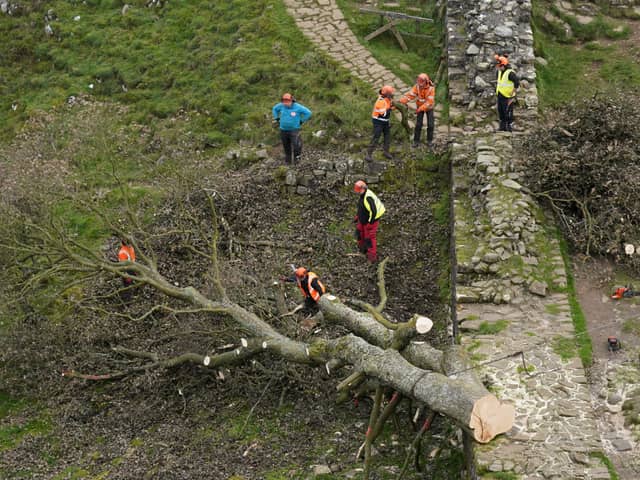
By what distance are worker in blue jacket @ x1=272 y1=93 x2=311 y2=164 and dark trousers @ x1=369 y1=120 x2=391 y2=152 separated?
3.99 ft

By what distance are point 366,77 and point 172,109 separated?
4.22 metres

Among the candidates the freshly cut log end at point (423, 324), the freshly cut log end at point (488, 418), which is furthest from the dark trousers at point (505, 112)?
the freshly cut log end at point (488, 418)

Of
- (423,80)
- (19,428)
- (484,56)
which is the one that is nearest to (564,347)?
(423,80)

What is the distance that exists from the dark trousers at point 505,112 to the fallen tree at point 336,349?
13.3 ft

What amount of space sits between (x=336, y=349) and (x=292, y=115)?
6142 mm

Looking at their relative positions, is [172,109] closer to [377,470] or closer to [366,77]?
[366,77]

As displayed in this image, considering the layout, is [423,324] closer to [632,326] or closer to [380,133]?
[632,326]

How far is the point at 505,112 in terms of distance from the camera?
15141mm

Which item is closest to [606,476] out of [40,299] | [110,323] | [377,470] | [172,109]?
[377,470]

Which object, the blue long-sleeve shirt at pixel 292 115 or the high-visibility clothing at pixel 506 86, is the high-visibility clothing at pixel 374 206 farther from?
the high-visibility clothing at pixel 506 86

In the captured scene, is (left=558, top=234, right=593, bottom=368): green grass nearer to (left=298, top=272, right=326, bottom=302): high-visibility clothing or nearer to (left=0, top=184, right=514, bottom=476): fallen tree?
(left=0, top=184, right=514, bottom=476): fallen tree

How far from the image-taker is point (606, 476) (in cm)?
864

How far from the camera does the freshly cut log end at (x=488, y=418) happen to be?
8.48 m

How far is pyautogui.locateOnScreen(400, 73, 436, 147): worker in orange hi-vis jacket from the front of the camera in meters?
15.2
